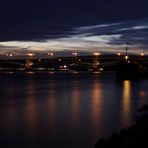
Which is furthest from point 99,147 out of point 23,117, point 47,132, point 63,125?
point 23,117

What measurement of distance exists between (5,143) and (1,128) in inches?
98.0

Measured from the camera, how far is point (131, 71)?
6225cm

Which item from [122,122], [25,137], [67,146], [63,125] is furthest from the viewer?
[122,122]

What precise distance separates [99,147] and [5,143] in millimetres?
3174

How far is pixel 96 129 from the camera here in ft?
45.3

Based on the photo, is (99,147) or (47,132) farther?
(47,132)

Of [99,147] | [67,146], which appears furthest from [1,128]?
[99,147]

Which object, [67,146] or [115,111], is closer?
[67,146]

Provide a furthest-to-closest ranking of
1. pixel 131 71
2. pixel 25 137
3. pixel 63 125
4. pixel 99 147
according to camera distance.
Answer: pixel 131 71 < pixel 63 125 < pixel 25 137 < pixel 99 147

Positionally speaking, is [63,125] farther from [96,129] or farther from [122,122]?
[122,122]

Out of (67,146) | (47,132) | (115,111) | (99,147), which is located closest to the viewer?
(99,147)

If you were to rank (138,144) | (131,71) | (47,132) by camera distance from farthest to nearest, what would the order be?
(131,71) → (47,132) → (138,144)

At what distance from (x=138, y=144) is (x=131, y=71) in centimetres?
5410

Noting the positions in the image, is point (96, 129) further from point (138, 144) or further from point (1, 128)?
point (138, 144)
